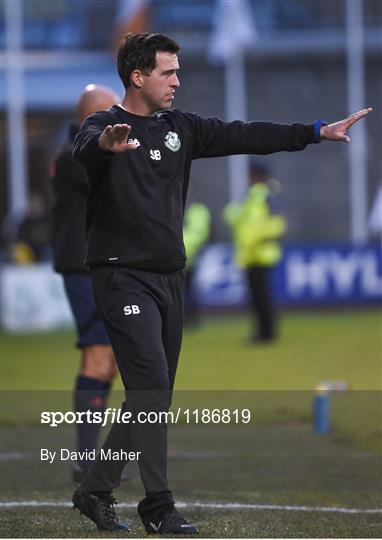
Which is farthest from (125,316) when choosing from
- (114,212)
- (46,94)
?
(46,94)

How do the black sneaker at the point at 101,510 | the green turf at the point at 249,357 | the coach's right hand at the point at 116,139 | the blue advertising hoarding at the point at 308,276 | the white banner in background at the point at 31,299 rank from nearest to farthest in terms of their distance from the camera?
the coach's right hand at the point at 116,139, the black sneaker at the point at 101,510, the green turf at the point at 249,357, the white banner in background at the point at 31,299, the blue advertising hoarding at the point at 308,276

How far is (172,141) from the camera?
5.71 m

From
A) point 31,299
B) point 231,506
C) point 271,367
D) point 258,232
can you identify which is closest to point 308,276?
point 31,299

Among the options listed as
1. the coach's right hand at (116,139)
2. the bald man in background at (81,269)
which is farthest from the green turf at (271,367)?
the coach's right hand at (116,139)

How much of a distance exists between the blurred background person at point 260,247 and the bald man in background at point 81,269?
913cm

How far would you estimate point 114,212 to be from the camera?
5660 mm

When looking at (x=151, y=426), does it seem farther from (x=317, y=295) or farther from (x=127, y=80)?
(x=317, y=295)

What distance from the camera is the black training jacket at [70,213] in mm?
7574

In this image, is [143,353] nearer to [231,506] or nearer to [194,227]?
[231,506]

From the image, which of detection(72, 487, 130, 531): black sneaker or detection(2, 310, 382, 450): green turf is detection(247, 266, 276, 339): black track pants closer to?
detection(2, 310, 382, 450): green turf

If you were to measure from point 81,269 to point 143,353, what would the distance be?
2.10 meters

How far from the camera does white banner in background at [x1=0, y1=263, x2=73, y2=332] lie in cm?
1916

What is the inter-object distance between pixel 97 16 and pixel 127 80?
27.9 meters

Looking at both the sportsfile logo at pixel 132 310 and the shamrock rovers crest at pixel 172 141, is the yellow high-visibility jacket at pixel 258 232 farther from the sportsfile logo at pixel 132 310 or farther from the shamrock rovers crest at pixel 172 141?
the sportsfile logo at pixel 132 310
